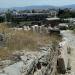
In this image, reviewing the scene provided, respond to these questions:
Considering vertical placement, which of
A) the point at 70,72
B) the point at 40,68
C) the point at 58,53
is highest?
the point at 40,68

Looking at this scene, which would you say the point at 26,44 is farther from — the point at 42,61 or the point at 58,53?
the point at 58,53

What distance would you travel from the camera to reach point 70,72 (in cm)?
1149

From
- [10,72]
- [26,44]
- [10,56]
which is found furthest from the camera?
[26,44]

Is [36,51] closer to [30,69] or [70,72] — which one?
[30,69]

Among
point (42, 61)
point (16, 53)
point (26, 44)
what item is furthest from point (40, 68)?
point (26, 44)

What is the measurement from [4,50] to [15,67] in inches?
50.2

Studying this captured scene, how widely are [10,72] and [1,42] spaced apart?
2.41 meters

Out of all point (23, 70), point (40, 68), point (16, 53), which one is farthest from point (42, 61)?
point (23, 70)

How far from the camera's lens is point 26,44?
710 cm

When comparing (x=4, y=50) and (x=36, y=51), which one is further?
(x=36, y=51)

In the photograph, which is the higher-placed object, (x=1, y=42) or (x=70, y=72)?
(x=1, y=42)

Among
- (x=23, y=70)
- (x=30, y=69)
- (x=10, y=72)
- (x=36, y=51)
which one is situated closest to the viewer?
(x=10, y=72)

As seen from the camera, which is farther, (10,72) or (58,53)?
(58,53)

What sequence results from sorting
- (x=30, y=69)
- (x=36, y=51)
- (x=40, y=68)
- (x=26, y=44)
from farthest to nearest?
(x=26, y=44) < (x=36, y=51) < (x=40, y=68) < (x=30, y=69)
